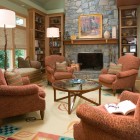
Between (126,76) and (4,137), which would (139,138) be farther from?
(126,76)

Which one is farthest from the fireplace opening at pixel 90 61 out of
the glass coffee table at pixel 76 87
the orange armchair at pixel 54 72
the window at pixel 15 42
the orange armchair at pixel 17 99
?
the orange armchair at pixel 17 99

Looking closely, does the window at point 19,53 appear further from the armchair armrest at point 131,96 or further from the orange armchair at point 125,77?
the armchair armrest at point 131,96

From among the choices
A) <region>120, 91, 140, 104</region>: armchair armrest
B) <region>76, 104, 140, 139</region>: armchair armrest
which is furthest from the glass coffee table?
<region>76, 104, 140, 139</region>: armchair armrest

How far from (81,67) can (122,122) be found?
5.97 metres

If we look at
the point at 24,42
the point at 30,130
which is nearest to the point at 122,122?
the point at 30,130

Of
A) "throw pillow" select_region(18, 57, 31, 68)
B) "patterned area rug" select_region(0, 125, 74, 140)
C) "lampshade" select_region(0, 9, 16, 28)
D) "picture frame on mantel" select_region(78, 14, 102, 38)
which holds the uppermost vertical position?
"picture frame on mantel" select_region(78, 14, 102, 38)

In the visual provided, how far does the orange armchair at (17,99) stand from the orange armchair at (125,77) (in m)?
2.23

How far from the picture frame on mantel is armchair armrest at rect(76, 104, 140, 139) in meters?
5.71

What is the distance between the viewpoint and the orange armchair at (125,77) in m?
4.24

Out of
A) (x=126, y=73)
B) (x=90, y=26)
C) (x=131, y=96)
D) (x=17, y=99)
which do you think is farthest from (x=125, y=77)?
(x=90, y=26)

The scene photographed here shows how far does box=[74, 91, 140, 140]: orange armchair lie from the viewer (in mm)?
1167

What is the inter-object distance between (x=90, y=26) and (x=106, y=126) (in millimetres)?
6002

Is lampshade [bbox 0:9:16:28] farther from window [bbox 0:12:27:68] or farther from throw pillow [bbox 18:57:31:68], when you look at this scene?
throw pillow [bbox 18:57:31:68]

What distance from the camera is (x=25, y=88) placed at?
2475 mm
